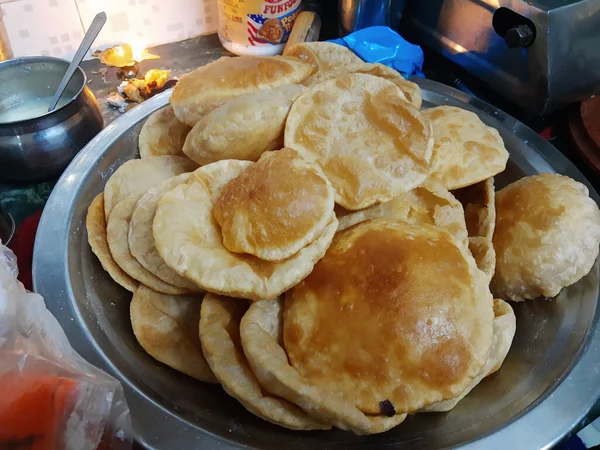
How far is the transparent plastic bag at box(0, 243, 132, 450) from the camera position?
0.58 metres

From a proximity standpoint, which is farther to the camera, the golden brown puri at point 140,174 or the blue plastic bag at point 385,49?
the blue plastic bag at point 385,49

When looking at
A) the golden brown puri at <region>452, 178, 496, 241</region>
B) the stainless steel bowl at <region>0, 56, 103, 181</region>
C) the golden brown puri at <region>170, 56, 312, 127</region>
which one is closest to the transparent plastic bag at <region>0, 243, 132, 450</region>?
the golden brown puri at <region>170, 56, 312, 127</region>

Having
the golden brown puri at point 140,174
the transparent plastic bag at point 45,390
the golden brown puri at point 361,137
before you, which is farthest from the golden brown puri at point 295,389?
the golden brown puri at point 140,174

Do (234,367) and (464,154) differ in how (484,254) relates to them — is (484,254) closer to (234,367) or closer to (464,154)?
(464,154)

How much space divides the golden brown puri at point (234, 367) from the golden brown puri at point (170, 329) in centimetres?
8

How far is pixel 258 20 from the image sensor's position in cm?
191

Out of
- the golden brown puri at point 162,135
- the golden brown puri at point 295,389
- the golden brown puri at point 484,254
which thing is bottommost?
the golden brown puri at point 295,389

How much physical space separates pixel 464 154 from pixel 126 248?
33.1 inches

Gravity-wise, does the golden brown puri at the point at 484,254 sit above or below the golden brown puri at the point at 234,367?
above

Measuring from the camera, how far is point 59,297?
Result: 100 cm

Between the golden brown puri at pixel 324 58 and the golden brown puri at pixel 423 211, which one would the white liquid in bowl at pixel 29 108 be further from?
the golden brown puri at pixel 423 211

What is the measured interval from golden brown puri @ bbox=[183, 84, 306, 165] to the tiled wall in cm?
122

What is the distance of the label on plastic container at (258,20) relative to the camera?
187cm

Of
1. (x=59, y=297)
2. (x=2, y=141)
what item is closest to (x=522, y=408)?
(x=59, y=297)
